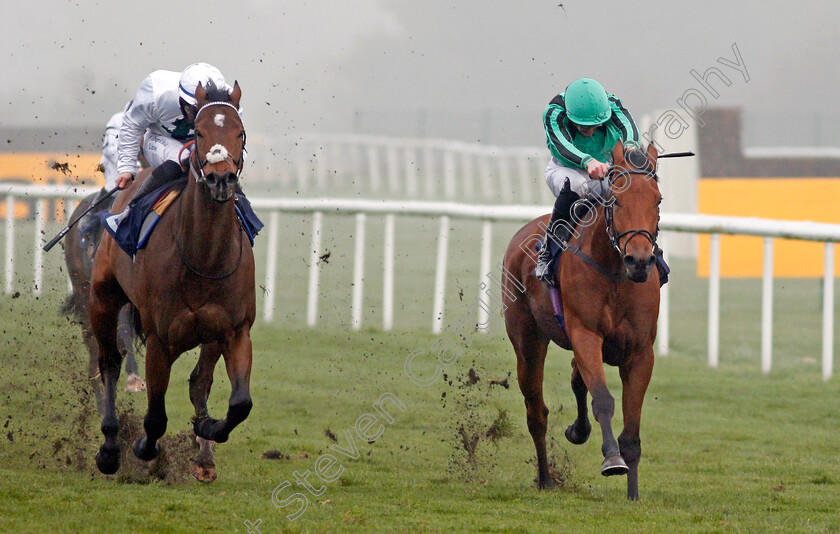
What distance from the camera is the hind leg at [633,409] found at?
16.6ft

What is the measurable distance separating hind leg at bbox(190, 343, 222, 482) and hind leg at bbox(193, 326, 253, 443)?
230mm

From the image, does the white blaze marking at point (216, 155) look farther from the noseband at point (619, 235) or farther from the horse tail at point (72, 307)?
the horse tail at point (72, 307)

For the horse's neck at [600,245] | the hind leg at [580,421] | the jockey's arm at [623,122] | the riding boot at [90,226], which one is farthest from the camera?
the riding boot at [90,226]

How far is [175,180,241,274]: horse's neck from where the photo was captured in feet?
16.1

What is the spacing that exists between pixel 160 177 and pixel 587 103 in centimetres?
206

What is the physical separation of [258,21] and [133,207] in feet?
29.7

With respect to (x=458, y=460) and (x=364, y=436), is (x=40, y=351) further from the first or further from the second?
(x=458, y=460)

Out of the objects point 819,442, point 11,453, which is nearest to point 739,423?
point 819,442

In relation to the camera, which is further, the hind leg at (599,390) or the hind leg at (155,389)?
the hind leg at (155,389)

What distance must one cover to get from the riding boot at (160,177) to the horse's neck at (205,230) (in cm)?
47

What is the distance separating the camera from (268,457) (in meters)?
6.32

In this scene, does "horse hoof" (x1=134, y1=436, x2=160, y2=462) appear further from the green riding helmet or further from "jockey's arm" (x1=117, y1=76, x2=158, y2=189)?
the green riding helmet

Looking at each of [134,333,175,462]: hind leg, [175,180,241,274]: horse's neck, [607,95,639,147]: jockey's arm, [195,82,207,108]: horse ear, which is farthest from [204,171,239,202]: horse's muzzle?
[607,95,639,147]: jockey's arm

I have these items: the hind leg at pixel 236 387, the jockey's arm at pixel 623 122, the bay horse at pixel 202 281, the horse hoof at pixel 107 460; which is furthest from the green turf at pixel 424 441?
the jockey's arm at pixel 623 122
